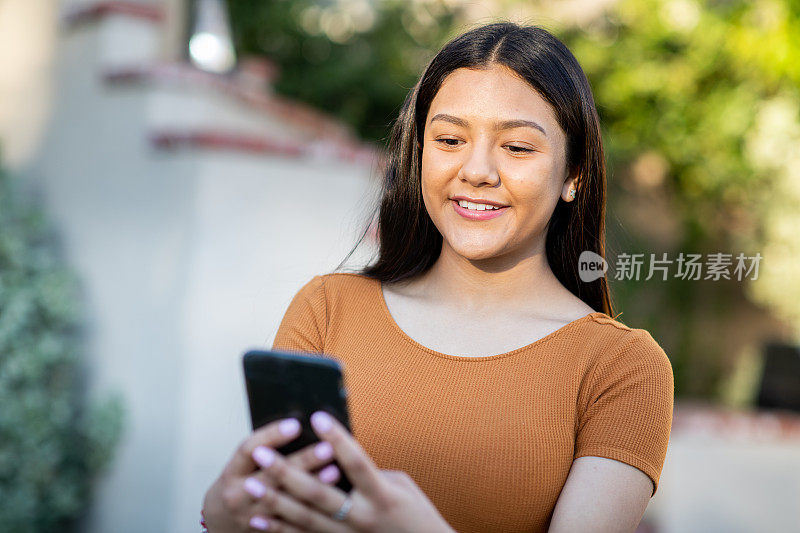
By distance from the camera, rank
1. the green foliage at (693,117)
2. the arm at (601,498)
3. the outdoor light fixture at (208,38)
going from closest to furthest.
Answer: the arm at (601,498), the outdoor light fixture at (208,38), the green foliage at (693,117)

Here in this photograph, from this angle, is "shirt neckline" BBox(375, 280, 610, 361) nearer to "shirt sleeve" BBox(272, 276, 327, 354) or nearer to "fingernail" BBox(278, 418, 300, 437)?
"shirt sleeve" BBox(272, 276, 327, 354)

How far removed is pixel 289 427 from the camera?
1.22 meters

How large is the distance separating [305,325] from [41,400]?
9.17ft

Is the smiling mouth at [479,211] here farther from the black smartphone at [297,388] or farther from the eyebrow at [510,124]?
the black smartphone at [297,388]

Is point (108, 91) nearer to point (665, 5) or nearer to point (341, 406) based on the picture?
point (341, 406)

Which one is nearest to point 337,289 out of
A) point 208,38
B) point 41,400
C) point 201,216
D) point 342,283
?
point 342,283

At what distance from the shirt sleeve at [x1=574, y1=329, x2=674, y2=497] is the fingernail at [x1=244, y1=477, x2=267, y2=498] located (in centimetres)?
56

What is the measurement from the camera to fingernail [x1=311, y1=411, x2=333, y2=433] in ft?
3.90

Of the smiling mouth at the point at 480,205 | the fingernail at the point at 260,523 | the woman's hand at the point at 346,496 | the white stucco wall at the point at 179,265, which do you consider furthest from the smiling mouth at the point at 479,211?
the white stucco wall at the point at 179,265

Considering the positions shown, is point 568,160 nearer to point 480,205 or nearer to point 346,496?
point 480,205

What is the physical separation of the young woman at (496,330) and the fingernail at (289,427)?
0.26 feet

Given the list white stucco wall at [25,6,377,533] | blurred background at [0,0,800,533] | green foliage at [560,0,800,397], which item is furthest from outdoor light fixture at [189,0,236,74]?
green foliage at [560,0,800,397]

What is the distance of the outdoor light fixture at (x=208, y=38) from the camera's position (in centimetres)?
478

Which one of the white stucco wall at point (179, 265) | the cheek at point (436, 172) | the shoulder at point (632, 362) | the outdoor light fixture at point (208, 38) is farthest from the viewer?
the outdoor light fixture at point (208, 38)
